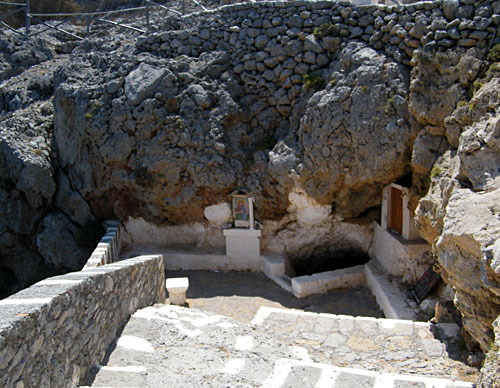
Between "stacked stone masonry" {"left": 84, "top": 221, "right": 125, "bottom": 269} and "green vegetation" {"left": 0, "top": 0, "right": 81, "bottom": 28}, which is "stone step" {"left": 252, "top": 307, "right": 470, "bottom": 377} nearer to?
"stacked stone masonry" {"left": 84, "top": 221, "right": 125, "bottom": 269}

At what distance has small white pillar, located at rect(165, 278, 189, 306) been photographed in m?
10.2

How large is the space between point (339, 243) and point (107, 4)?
14.9 m

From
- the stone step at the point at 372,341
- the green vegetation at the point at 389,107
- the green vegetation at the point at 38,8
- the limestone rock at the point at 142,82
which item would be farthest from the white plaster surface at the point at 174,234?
the green vegetation at the point at 38,8

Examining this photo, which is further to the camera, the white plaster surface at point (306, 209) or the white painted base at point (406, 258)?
the white plaster surface at point (306, 209)

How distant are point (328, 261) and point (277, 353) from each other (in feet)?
24.5

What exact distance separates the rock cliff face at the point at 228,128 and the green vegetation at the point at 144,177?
0.10 ft

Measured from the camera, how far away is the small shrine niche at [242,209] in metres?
12.6

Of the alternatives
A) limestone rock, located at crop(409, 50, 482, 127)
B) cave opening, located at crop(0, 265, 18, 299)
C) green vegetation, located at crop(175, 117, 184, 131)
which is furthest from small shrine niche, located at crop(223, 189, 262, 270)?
cave opening, located at crop(0, 265, 18, 299)

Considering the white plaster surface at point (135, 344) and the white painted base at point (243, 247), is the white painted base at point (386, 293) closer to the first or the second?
the white painted base at point (243, 247)

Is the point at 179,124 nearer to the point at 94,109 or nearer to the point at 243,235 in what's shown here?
the point at 94,109

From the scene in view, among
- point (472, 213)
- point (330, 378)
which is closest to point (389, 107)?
point (472, 213)

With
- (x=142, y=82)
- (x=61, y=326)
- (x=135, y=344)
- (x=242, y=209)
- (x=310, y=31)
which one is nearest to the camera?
(x=61, y=326)

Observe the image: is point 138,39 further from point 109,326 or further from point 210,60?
point 109,326

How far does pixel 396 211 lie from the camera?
1159 centimetres
